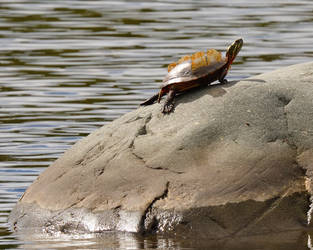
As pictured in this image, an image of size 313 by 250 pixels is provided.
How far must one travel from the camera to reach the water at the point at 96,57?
9.87 m

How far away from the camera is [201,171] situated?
7.25m

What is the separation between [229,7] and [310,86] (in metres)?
11.6

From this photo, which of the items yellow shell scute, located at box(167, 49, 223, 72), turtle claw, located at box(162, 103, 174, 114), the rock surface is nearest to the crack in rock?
the rock surface

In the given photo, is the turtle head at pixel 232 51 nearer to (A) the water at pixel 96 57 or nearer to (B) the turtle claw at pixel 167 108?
(B) the turtle claw at pixel 167 108

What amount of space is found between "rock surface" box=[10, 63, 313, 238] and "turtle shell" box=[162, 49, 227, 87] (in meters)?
0.15

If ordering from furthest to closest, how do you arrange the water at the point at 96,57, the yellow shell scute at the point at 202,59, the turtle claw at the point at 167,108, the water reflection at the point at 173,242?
the water at the point at 96,57
the yellow shell scute at the point at 202,59
the turtle claw at the point at 167,108
the water reflection at the point at 173,242

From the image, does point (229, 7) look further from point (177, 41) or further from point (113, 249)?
point (113, 249)

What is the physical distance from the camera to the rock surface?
7145 mm

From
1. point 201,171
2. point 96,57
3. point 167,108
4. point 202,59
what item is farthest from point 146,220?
point 96,57

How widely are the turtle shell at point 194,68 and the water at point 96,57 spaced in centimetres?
134

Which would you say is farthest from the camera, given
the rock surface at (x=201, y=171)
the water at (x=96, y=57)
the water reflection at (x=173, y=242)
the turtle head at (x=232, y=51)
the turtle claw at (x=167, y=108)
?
the water at (x=96, y=57)

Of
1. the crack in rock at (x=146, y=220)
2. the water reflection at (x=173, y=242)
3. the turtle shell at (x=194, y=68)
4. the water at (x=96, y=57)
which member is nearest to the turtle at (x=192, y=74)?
the turtle shell at (x=194, y=68)

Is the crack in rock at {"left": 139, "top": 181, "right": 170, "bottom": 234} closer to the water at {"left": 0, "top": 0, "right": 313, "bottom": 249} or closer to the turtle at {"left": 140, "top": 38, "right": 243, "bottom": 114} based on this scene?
the water at {"left": 0, "top": 0, "right": 313, "bottom": 249}

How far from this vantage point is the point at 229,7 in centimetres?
1922
